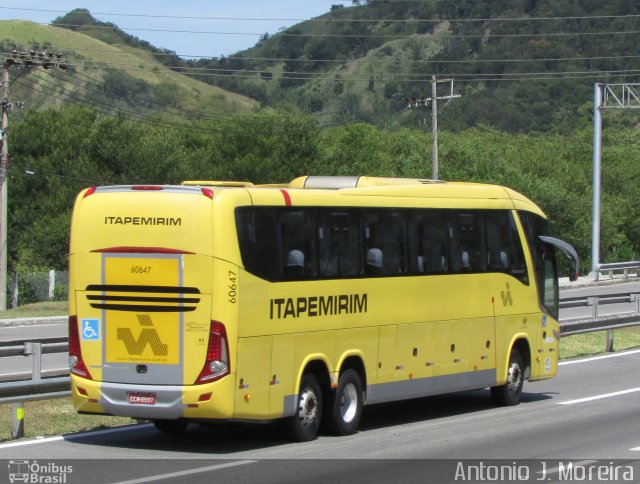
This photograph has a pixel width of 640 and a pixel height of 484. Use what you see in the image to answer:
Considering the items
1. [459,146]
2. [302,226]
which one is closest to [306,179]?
[302,226]

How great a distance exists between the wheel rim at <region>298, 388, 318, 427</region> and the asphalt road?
0.95ft

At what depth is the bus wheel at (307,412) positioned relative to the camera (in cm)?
1396

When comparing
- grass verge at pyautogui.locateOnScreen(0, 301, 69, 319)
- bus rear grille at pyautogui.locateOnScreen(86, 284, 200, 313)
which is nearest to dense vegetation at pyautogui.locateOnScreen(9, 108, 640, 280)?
grass verge at pyautogui.locateOnScreen(0, 301, 69, 319)

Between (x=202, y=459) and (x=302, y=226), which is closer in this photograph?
→ (x=202, y=459)

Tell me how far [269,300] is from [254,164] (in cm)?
7084

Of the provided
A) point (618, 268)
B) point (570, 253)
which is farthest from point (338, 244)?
point (618, 268)

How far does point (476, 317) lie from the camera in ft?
57.6

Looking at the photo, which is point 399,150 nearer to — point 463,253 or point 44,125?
point 44,125

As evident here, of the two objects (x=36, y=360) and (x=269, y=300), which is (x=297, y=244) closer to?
(x=269, y=300)

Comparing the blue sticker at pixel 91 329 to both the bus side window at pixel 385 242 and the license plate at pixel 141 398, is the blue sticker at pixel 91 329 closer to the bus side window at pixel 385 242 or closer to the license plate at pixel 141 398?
the license plate at pixel 141 398

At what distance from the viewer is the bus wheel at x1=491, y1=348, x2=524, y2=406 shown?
60.3 ft

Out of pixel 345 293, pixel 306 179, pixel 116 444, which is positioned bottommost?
pixel 116 444

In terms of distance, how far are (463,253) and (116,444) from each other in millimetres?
6109

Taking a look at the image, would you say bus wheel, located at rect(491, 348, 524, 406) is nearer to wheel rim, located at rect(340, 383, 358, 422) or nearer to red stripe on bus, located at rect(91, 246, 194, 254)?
wheel rim, located at rect(340, 383, 358, 422)
